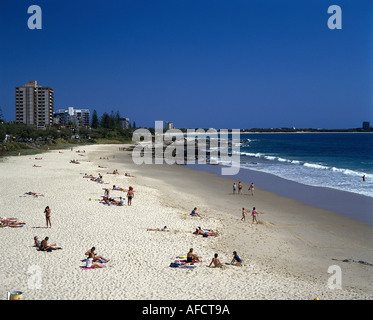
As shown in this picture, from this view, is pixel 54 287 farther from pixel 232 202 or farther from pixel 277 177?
pixel 277 177

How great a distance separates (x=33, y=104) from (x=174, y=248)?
11947 centimetres

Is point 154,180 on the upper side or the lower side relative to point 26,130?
lower

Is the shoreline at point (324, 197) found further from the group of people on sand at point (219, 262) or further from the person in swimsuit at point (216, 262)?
the person in swimsuit at point (216, 262)

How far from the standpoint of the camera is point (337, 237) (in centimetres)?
1318

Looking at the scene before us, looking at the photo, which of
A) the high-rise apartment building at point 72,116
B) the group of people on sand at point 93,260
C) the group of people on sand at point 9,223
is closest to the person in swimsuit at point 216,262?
the group of people on sand at point 93,260

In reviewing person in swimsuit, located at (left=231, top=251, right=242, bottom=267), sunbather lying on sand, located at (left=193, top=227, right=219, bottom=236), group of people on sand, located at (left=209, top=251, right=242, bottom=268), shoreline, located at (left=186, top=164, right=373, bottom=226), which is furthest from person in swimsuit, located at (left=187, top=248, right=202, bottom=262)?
shoreline, located at (left=186, top=164, right=373, bottom=226)

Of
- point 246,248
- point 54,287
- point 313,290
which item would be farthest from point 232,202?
point 54,287

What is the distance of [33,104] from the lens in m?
115

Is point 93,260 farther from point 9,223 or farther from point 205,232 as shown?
point 9,223

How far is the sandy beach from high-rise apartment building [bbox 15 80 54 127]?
106505mm

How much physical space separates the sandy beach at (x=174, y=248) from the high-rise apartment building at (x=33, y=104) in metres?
107

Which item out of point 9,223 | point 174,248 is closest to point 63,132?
point 9,223
